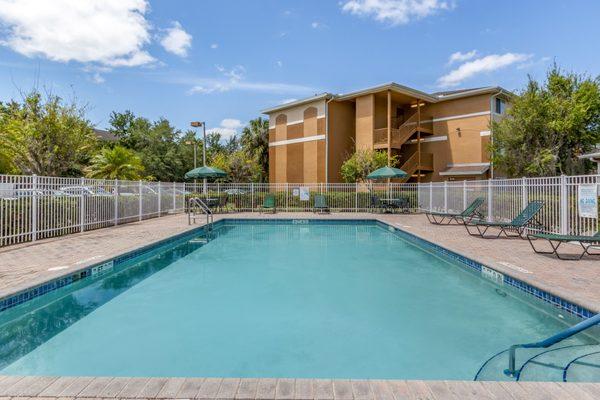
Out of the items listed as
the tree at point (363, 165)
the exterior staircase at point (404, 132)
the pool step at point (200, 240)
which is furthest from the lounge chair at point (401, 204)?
the pool step at point (200, 240)

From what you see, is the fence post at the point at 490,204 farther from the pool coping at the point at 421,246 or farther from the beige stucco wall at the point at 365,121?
the beige stucco wall at the point at 365,121

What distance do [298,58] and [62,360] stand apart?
55.2 feet

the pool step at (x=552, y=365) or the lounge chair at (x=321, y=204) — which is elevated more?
the lounge chair at (x=321, y=204)

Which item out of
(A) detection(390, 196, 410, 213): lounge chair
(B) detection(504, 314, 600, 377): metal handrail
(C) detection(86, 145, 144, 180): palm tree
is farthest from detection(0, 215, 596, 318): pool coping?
(C) detection(86, 145, 144, 180): palm tree

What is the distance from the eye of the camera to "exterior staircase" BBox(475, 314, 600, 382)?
108 inches

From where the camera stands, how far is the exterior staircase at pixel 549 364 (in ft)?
9.04

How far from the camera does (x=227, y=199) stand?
19.3 meters

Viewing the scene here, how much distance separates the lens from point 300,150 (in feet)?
83.4

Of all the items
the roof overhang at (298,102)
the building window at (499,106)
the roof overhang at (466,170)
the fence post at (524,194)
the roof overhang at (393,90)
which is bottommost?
the fence post at (524,194)

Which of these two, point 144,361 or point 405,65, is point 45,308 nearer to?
point 144,361

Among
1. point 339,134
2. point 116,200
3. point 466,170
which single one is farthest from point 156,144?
point 466,170

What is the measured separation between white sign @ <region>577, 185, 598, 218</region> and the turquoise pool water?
3.11 metres

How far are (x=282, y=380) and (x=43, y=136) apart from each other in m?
13.3

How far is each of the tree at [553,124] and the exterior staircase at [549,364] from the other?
16.2 meters
